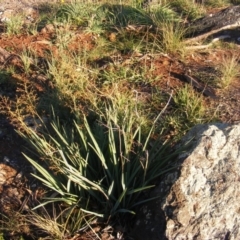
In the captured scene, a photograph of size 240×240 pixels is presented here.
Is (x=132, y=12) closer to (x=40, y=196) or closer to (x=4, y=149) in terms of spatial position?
(x=4, y=149)

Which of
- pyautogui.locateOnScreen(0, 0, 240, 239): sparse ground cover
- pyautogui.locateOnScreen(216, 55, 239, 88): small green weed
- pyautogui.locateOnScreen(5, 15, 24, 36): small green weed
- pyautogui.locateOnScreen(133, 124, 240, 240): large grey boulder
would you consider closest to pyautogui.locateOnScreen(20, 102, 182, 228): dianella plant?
pyautogui.locateOnScreen(0, 0, 240, 239): sparse ground cover

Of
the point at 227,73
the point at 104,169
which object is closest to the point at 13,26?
the point at 227,73

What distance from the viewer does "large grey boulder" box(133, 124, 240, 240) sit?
341cm

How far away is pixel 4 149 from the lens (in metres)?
4.74

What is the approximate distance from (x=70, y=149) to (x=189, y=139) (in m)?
0.94

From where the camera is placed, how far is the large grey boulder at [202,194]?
341cm

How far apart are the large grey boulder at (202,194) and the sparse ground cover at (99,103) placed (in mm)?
244

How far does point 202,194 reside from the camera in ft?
11.5

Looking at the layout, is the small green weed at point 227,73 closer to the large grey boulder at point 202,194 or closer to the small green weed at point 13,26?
the large grey boulder at point 202,194

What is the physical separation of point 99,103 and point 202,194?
1775mm

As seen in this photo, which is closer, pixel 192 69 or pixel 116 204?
pixel 116 204

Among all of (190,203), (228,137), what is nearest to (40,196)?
(190,203)

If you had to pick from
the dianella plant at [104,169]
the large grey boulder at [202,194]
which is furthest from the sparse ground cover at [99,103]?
Answer: the large grey boulder at [202,194]

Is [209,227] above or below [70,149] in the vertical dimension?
below
